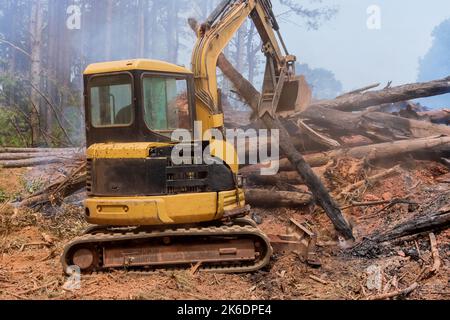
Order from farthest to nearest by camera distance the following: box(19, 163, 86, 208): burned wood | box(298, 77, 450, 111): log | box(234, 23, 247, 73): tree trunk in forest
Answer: box(234, 23, 247, 73): tree trunk in forest < box(298, 77, 450, 111): log < box(19, 163, 86, 208): burned wood

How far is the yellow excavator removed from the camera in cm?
523

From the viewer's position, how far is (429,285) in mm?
4598

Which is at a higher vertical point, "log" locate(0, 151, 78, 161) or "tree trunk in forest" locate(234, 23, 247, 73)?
"tree trunk in forest" locate(234, 23, 247, 73)

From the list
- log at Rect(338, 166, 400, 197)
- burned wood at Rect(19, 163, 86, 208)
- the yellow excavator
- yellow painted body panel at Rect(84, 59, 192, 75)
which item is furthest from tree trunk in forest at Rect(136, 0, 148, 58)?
yellow painted body panel at Rect(84, 59, 192, 75)

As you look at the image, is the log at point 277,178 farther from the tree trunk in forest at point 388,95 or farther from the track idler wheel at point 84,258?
the track idler wheel at point 84,258

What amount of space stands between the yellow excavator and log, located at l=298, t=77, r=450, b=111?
500cm

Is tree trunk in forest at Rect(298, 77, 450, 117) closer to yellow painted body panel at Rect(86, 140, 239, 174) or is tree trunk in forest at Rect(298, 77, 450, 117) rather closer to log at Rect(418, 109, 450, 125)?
log at Rect(418, 109, 450, 125)

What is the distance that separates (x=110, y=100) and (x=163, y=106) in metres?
0.63

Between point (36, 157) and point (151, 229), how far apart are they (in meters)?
7.28

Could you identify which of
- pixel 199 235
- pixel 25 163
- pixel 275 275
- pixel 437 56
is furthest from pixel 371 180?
pixel 437 56

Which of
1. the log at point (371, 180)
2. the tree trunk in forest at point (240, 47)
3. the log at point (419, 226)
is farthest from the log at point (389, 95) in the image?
the tree trunk in forest at point (240, 47)

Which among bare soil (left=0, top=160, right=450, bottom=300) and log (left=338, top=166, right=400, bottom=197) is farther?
log (left=338, top=166, right=400, bottom=197)

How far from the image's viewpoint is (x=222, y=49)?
6363 millimetres

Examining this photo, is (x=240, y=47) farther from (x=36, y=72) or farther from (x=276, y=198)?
(x=276, y=198)
